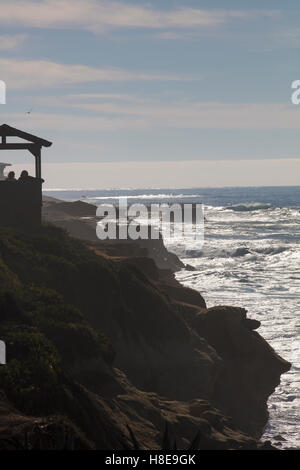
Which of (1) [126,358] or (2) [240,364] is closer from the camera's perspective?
(1) [126,358]

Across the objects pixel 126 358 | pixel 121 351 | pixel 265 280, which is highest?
pixel 121 351

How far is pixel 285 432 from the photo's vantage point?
67.8 ft

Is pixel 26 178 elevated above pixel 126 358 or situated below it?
above

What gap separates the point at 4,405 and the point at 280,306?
28.5m

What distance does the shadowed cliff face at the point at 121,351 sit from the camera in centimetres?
1252

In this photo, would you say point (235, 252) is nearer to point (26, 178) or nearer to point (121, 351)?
point (26, 178)

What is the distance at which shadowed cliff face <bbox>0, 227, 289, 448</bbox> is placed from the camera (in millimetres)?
12516

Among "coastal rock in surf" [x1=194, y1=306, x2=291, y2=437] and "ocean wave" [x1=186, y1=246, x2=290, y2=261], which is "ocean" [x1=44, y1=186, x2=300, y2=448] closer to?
"ocean wave" [x1=186, y1=246, x2=290, y2=261]

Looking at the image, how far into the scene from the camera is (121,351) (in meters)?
18.2


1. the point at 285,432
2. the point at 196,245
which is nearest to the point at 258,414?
the point at 285,432

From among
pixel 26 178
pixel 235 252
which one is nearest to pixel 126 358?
pixel 26 178

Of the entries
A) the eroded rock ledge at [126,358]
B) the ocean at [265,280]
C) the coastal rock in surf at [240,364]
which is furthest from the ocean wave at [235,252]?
the coastal rock in surf at [240,364]

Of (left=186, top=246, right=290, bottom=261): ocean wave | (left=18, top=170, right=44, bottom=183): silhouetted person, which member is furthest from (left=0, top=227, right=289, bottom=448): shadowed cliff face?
(left=186, top=246, right=290, bottom=261): ocean wave
